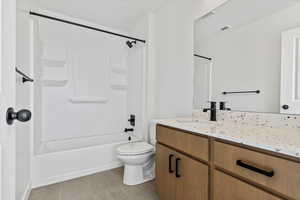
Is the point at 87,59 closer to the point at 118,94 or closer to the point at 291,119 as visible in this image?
the point at 118,94

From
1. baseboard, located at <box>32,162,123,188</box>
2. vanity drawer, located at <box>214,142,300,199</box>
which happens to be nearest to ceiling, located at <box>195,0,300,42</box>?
vanity drawer, located at <box>214,142,300,199</box>

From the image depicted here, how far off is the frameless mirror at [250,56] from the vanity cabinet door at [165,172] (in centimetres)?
69

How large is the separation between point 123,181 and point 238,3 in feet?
7.20

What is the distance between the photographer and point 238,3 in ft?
4.88

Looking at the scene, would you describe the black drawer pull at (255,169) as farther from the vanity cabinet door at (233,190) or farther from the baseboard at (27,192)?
the baseboard at (27,192)

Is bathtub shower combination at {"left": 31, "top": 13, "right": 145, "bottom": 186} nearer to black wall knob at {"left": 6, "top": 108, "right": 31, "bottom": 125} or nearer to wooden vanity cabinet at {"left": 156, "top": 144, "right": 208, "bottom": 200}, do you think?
wooden vanity cabinet at {"left": 156, "top": 144, "right": 208, "bottom": 200}

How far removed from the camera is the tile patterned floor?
1.64m

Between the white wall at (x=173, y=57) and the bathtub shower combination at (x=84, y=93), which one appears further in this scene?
the bathtub shower combination at (x=84, y=93)

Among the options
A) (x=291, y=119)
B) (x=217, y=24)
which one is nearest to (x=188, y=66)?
(x=217, y=24)

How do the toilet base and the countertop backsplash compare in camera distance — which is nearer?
the countertop backsplash

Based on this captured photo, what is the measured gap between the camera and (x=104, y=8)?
237 cm

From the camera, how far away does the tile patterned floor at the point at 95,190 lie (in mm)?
1643

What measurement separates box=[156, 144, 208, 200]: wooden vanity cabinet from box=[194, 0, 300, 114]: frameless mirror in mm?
680

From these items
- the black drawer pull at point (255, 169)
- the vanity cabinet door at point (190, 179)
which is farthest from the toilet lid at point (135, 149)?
the black drawer pull at point (255, 169)
